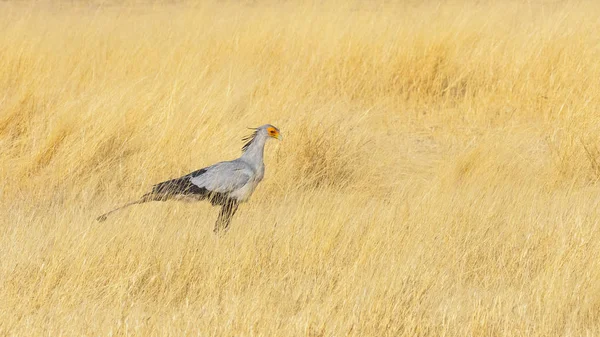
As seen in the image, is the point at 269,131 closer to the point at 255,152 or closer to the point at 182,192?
the point at 255,152

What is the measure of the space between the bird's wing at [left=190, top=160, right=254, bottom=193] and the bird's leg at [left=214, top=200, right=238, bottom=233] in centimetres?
8

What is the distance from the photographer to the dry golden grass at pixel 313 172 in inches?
149

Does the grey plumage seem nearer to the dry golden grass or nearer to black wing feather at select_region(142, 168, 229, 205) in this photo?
black wing feather at select_region(142, 168, 229, 205)

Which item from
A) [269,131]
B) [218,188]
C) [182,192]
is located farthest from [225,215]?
[269,131]

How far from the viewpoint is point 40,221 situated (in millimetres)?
4824

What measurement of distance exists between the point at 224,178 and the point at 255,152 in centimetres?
29

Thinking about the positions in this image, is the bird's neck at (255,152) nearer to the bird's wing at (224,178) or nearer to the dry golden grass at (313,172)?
the bird's wing at (224,178)

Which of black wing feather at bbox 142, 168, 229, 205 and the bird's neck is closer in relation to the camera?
black wing feather at bbox 142, 168, 229, 205

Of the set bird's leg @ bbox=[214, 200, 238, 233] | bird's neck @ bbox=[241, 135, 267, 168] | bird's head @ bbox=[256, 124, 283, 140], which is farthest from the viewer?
bird's head @ bbox=[256, 124, 283, 140]

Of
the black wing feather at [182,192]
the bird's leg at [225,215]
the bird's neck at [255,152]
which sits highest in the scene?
the bird's neck at [255,152]

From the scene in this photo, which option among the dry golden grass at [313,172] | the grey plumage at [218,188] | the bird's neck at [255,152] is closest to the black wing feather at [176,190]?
the grey plumage at [218,188]

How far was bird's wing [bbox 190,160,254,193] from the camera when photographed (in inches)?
191

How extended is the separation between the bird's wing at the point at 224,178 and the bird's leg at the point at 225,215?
77 mm

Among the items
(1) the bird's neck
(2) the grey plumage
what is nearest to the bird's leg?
(2) the grey plumage
